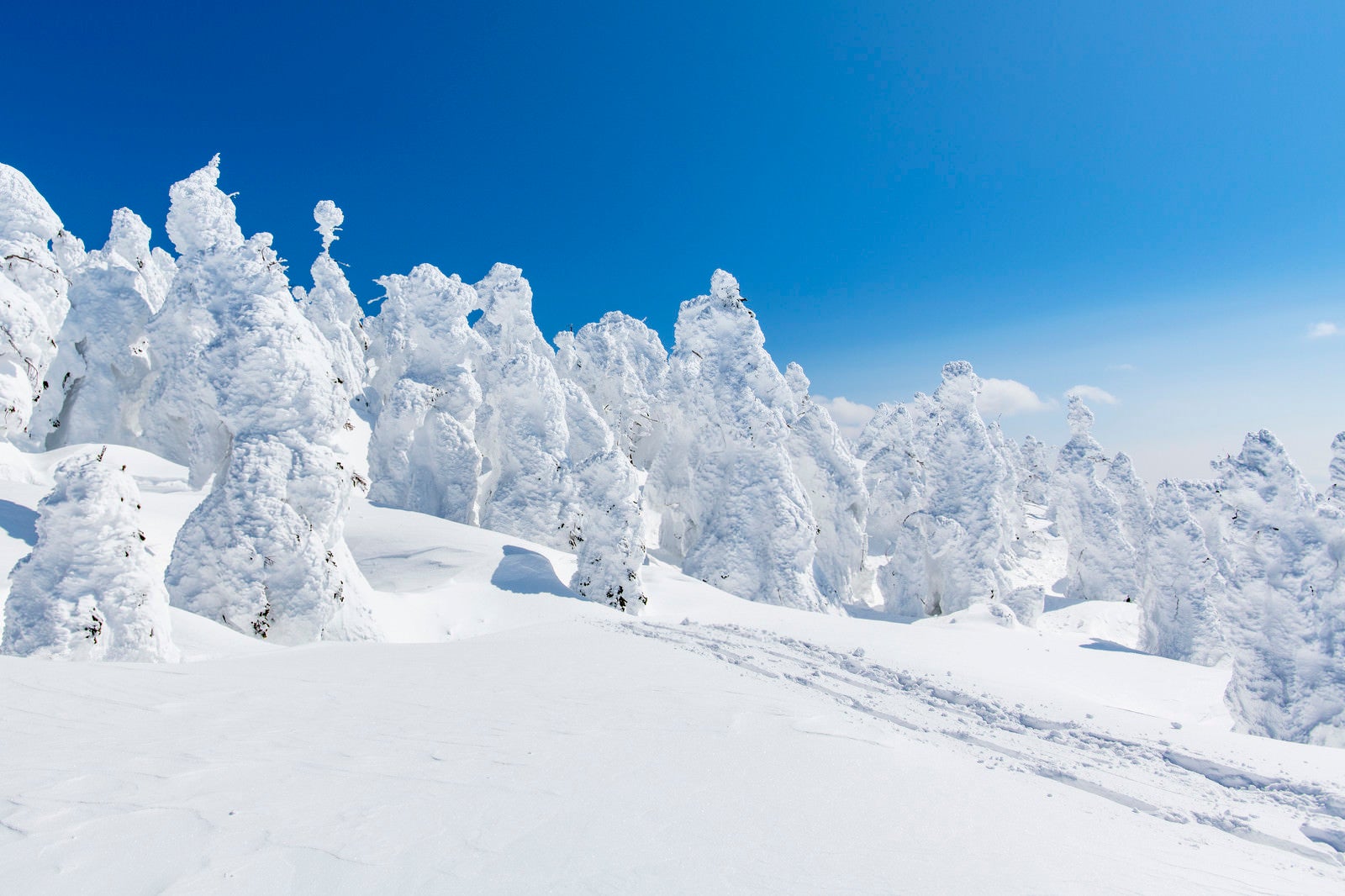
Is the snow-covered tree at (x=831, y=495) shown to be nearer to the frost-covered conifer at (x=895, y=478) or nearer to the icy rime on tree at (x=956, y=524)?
the icy rime on tree at (x=956, y=524)

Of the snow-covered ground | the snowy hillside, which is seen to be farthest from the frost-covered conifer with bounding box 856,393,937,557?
the snow-covered ground

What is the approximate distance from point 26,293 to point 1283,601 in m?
27.2

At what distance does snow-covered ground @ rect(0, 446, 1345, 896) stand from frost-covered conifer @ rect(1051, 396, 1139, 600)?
2576 cm

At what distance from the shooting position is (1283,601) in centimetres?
1314

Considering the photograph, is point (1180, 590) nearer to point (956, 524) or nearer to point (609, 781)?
point (956, 524)

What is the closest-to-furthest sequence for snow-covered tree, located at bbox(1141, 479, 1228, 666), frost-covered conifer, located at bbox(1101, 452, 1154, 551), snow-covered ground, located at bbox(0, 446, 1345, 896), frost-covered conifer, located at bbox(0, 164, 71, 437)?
snow-covered ground, located at bbox(0, 446, 1345, 896)
frost-covered conifer, located at bbox(0, 164, 71, 437)
snow-covered tree, located at bbox(1141, 479, 1228, 666)
frost-covered conifer, located at bbox(1101, 452, 1154, 551)

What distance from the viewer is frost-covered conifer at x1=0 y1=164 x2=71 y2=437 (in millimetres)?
14555

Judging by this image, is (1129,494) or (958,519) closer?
(958,519)

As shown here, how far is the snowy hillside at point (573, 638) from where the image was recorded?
379 cm

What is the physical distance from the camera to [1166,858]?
4.37 meters

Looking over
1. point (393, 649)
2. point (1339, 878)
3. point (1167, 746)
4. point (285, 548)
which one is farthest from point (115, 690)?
point (1167, 746)

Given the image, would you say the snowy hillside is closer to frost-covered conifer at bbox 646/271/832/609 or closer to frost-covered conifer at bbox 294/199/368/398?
frost-covered conifer at bbox 646/271/832/609

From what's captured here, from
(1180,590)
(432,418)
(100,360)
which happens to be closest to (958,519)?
(1180,590)

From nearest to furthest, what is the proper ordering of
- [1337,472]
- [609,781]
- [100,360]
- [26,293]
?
[609,781]
[1337,472]
[26,293]
[100,360]
